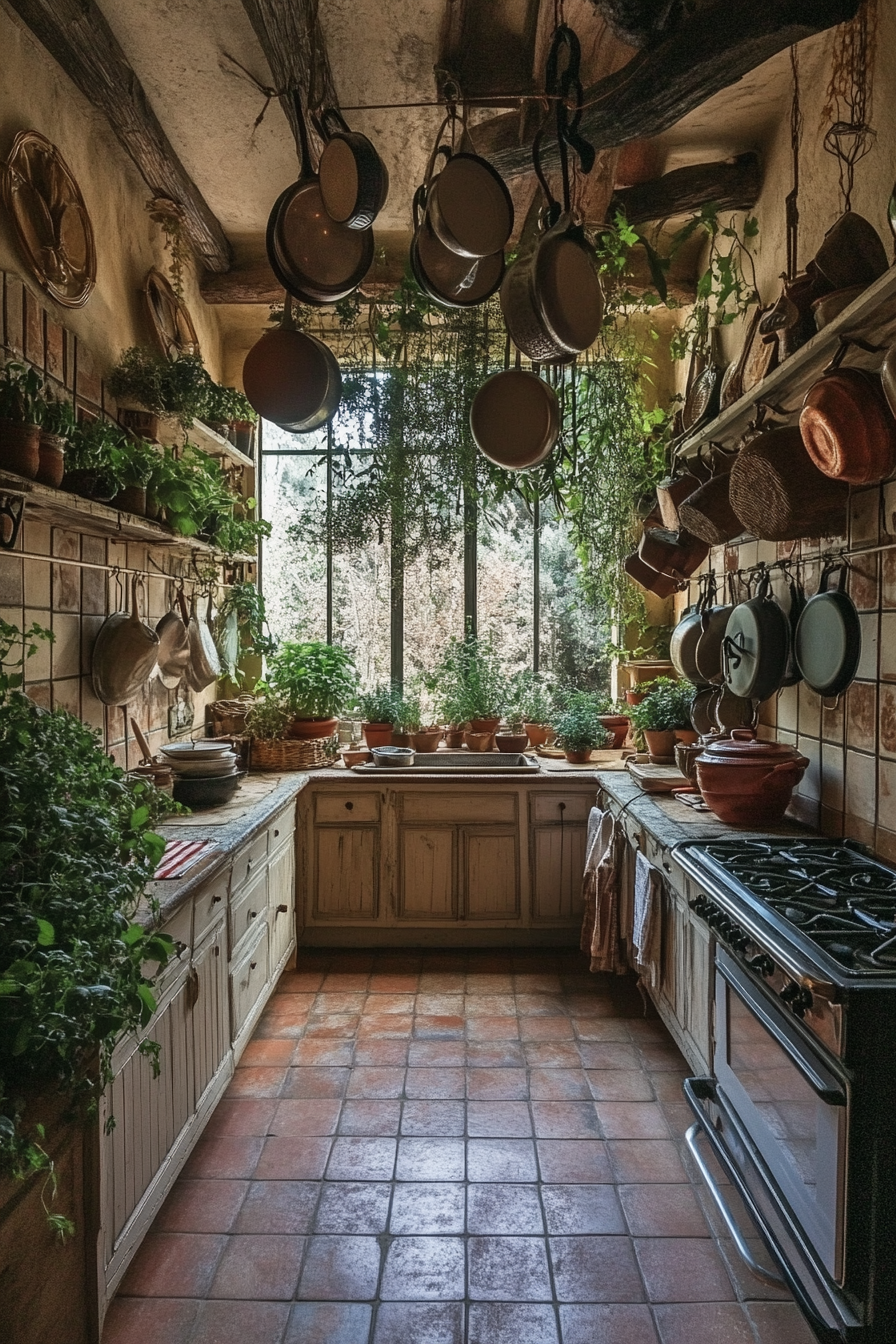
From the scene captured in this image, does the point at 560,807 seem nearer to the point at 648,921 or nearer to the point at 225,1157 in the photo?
the point at 648,921

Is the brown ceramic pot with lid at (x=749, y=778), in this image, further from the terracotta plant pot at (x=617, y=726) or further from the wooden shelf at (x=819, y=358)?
the terracotta plant pot at (x=617, y=726)

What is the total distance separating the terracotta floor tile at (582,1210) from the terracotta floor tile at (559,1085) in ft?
1.46

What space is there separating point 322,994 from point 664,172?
11.9ft

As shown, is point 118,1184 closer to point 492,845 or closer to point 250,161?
point 492,845

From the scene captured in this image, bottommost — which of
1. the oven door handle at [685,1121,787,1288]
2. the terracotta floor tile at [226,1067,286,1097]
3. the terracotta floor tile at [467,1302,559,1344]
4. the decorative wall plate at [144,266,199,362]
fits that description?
the terracotta floor tile at [467,1302,559,1344]

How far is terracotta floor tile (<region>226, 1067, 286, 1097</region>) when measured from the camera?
8.92 ft

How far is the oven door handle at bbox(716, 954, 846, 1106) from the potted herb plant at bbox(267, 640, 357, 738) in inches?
95.9

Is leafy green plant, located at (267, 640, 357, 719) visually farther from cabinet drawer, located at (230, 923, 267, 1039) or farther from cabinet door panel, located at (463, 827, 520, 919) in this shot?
cabinet drawer, located at (230, 923, 267, 1039)

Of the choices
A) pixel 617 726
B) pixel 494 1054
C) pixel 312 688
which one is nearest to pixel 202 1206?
pixel 494 1054

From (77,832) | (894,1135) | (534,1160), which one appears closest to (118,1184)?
(77,832)

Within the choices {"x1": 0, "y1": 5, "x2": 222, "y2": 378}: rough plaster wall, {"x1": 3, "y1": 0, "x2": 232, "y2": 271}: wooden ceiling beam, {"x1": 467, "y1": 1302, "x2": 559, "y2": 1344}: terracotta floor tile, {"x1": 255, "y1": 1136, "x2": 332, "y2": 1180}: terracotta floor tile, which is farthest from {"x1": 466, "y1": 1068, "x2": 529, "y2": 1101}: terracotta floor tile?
{"x1": 3, "y1": 0, "x2": 232, "y2": 271}: wooden ceiling beam

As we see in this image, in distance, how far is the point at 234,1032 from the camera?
105 inches

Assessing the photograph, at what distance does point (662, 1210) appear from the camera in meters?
2.15

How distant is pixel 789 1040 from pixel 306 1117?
1567 mm
